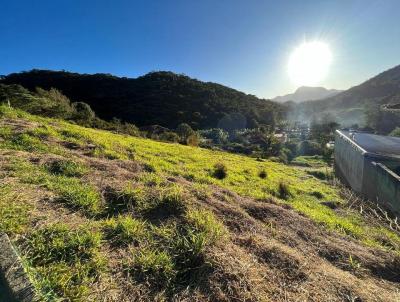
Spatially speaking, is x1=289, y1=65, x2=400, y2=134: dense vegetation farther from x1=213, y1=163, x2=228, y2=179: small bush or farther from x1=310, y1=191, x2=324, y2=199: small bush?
x1=213, y1=163, x2=228, y2=179: small bush

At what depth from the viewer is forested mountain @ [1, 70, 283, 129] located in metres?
67.5

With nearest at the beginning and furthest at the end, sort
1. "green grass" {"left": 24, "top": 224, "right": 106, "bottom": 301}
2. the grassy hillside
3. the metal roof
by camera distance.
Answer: "green grass" {"left": 24, "top": 224, "right": 106, "bottom": 301} → the grassy hillside → the metal roof

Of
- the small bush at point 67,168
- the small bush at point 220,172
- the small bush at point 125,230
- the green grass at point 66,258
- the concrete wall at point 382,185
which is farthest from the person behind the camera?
the concrete wall at point 382,185

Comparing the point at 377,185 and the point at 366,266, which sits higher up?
the point at 366,266

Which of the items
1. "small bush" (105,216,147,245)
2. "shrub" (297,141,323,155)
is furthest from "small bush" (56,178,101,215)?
"shrub" (297,141,323,155)

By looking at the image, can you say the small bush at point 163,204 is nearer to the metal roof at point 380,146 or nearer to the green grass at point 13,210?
the green grass at point 13,210

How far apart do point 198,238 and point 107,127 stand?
25244 millimetres

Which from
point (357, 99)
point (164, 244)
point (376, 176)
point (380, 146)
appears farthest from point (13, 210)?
point (357, 99)

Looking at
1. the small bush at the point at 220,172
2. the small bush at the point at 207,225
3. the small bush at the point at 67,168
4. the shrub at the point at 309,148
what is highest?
the small bush at the point at 67,168

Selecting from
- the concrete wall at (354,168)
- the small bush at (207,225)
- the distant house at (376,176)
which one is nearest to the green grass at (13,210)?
the small bush at (207,225)

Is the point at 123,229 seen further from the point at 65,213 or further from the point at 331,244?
the point at 331,244

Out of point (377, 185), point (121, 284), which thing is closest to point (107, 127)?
point (377, 185)

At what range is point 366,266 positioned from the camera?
172 inches

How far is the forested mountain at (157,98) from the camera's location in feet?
221
